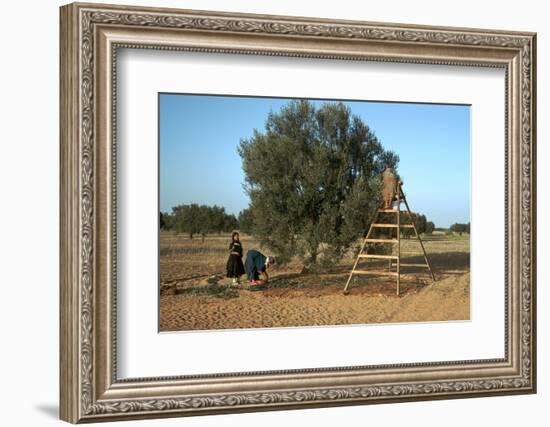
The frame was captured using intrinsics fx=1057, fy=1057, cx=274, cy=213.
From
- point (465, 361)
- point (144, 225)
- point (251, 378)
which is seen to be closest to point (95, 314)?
point (144, 225)

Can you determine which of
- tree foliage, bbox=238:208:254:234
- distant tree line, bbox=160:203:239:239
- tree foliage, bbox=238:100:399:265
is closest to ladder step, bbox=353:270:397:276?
tree foliage, bbox=238:100:399:265

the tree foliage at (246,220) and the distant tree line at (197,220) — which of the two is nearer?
the distant tree line at (197,220)

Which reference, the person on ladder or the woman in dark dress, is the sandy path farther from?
the person on ladder

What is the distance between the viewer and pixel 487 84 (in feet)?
28.8

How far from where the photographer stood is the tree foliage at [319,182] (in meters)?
8.30

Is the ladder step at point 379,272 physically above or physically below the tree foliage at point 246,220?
below

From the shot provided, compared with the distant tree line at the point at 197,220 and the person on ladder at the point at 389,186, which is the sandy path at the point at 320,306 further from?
the person on ladder at the point at 389,186

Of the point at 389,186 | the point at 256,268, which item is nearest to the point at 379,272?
the point at 389,186

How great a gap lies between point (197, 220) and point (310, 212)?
1.03 metres

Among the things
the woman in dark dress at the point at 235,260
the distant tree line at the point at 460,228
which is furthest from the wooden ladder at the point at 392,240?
the woman in dark dress at the point at 235,260

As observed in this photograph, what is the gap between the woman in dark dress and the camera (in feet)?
26.6

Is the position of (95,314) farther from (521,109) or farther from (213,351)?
(521,109)

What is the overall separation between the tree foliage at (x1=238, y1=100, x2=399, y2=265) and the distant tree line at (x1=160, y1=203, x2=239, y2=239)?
1.07ft

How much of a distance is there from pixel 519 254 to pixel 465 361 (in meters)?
1.01
